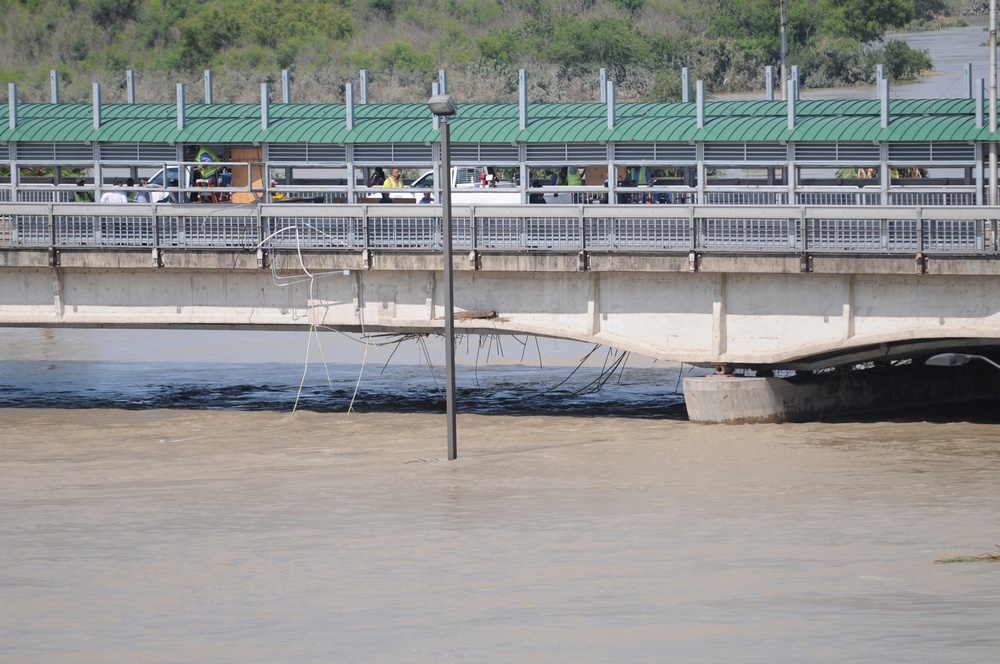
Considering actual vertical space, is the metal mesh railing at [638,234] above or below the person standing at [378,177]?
below

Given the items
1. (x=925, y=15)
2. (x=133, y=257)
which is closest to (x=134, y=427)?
(x=133, y=257)

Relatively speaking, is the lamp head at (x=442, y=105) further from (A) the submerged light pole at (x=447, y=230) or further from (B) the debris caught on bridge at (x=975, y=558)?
(B) the debris caught on bridge at (x=975, y=558)

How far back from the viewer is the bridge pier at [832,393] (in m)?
23.6

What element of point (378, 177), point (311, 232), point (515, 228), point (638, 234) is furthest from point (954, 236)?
point (378, 177)

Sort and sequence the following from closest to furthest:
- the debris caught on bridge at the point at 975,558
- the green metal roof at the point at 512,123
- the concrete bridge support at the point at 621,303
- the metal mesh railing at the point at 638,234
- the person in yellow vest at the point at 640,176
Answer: the debris caught on bridge at the point at 975,558 → the concrete bridge support at the point at 621,303 → the metal mesh railing at the point at 638,234 → the green metal roof at the point at 512,123 → the person in yellow vest at the point at 640,176

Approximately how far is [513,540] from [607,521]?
4.73ft

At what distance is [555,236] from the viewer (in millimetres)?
23969

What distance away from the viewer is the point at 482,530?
16656 millimetres

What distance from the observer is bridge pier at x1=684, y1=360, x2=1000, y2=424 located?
23.6 meters

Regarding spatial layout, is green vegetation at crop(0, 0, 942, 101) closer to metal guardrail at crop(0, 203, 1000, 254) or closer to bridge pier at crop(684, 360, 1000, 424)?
bridge pier at crop(684, 360, 1000, 424)

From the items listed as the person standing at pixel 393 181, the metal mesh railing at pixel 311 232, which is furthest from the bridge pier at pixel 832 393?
the person standing at pixel 393 181

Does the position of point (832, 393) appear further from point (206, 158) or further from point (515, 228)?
point (206, 158)

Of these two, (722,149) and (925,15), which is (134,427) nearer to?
(722,149)

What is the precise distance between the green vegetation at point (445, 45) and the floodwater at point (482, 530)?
95.6ft
